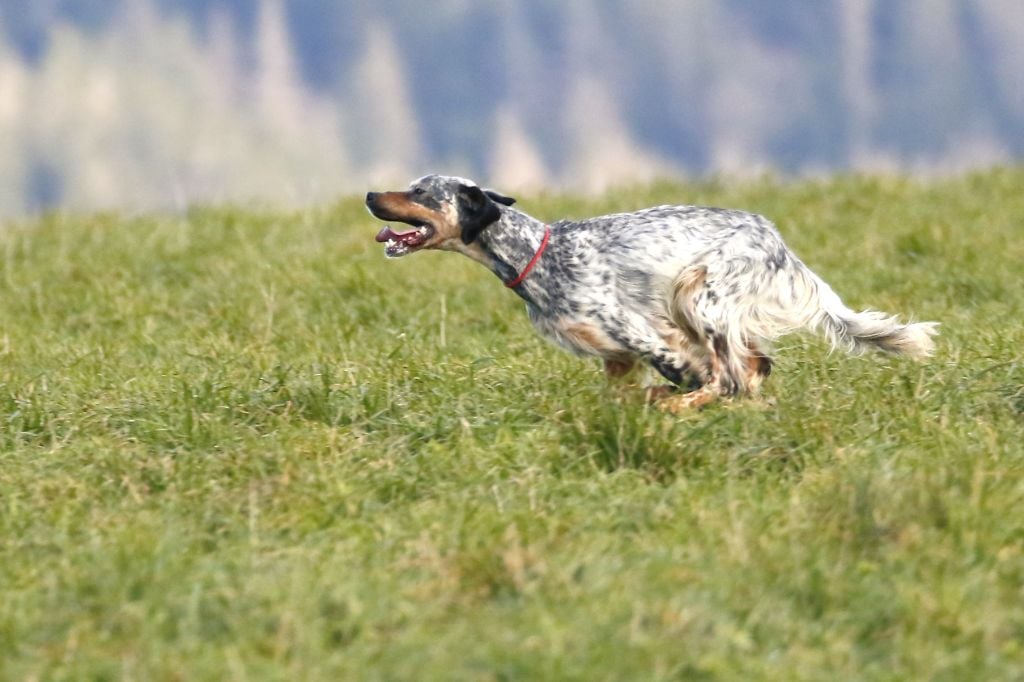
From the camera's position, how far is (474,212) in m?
6.63

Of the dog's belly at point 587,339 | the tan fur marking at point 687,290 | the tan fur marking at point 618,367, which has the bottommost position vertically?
the tan fur marking at point 618,367

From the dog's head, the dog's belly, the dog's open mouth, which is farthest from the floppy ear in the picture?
the dog's belly

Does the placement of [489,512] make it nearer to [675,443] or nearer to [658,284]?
[675,443]

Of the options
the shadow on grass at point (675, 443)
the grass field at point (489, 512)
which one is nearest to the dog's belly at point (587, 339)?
the grass field at point (489, 512)

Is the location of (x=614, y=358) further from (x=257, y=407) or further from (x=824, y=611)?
(x=824, y=611)

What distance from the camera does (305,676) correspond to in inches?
157

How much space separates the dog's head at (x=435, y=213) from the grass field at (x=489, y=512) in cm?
52

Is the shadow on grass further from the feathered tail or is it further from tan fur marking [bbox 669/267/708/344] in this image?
the feathered tail

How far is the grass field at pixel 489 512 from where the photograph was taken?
13.6 feet

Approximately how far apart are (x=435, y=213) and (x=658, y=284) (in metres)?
0.99

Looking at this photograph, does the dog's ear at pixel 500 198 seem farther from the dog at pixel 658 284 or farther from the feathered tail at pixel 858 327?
the feathered tail at pixel 858 327

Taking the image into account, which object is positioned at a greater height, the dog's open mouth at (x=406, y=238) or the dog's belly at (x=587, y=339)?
the dog's open mouth at (x=406, y=238)

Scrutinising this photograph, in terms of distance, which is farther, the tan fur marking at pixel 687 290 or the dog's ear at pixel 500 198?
the dog's ear at pixel 500 198

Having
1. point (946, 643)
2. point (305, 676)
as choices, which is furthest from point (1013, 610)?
point (305, 676)
